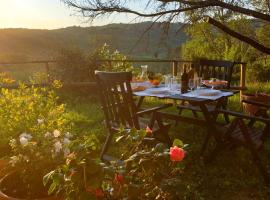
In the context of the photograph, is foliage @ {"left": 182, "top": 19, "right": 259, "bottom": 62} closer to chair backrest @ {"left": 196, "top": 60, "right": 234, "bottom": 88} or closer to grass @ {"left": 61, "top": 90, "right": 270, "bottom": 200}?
chair backrest @ {"left": 196, "top": 60, "right": 234, "bottom": 88}

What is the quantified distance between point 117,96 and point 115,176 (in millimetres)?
1951

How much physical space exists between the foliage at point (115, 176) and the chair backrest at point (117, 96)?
159 cm

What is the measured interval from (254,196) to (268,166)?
83cm

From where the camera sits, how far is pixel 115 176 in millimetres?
1762

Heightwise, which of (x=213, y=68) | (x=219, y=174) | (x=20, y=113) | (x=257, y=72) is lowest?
(x=257, y=72)

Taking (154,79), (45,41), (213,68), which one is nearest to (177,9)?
(213,68)

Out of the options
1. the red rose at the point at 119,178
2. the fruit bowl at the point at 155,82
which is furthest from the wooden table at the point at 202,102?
the red rose at the point at 119,178

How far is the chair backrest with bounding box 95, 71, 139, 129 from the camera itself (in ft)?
11.6

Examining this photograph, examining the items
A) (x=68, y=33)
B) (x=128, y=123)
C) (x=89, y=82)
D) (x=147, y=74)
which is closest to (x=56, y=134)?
(x=128, y=123)

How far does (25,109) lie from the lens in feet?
12.7

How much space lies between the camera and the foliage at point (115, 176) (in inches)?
66.9

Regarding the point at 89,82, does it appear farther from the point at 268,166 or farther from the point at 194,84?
the point at 268,166

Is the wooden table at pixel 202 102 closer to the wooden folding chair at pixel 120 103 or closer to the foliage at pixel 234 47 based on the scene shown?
the wooden folding chair at pixel 120 103

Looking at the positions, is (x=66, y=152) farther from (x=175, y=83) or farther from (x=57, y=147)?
(x=175, y=83)
